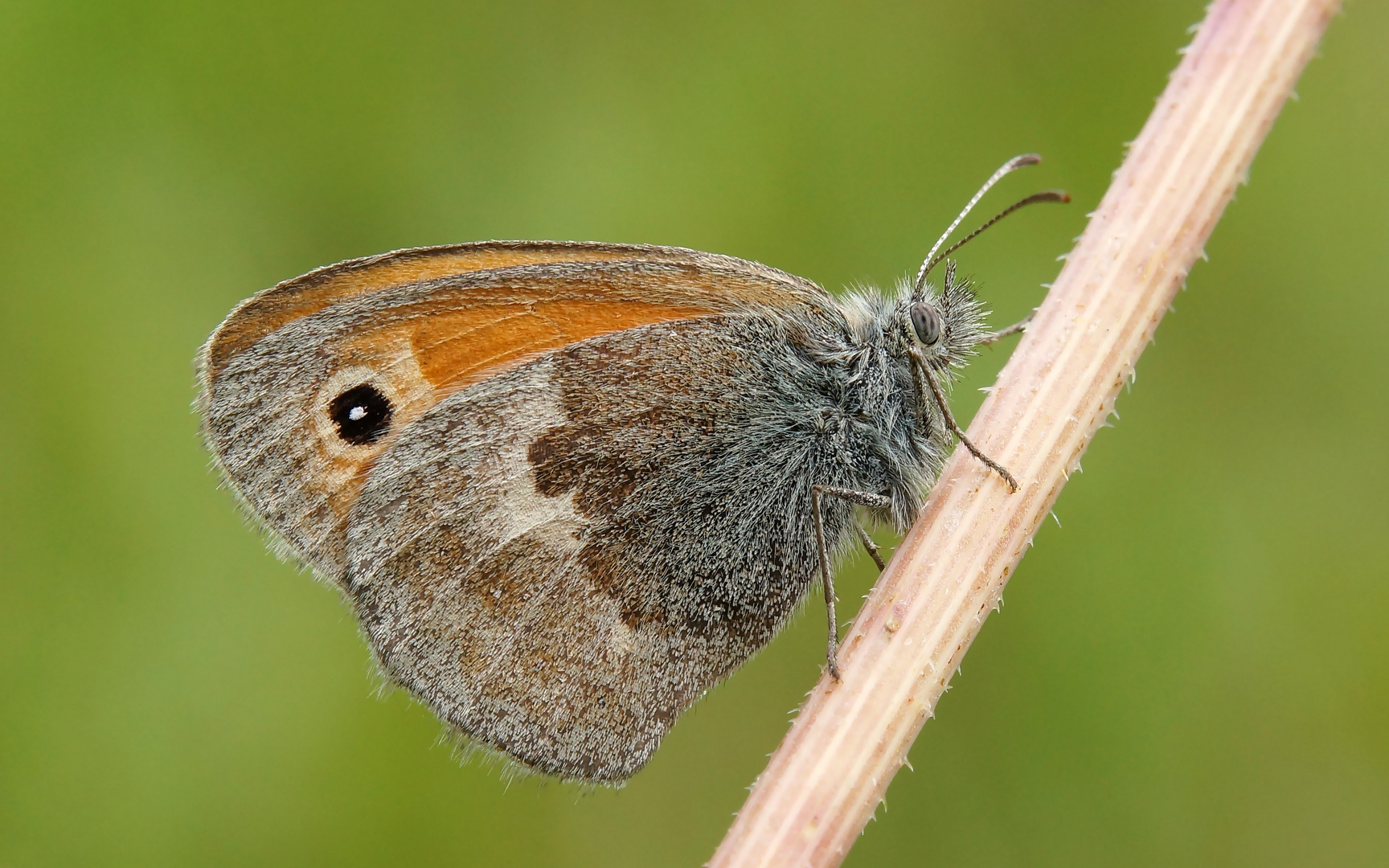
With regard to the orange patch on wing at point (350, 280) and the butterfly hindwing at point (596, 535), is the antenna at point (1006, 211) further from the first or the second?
Answer: the orange patch on wing at point (350, 280)

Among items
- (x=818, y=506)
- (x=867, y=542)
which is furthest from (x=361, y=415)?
(x=867, y=542)

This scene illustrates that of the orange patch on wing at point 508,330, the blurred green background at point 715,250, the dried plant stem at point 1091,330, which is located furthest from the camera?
the blurred green background at point 715,250

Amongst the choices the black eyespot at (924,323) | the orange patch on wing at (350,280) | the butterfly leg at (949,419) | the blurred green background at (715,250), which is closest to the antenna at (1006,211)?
the black eyespot at (924,323)

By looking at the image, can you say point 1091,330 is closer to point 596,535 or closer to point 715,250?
point 596,535

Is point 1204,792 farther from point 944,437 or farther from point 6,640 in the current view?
point 6,640

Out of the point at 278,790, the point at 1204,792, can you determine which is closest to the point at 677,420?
the point at 278,790

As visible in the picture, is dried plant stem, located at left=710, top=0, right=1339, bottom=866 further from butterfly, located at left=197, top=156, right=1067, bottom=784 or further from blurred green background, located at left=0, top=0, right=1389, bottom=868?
blurred green background, located at left=0, top=0, right=1389, bottom=868
